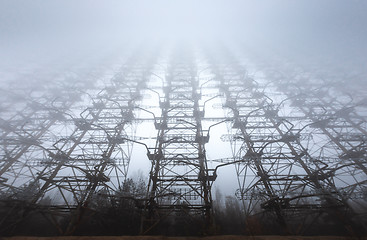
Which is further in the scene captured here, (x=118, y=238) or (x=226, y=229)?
(x=226, y=229)

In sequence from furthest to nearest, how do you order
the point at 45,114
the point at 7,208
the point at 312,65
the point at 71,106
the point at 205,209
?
the point at 312,65 < the point at 71,106 < the point at 45,114 < the point at 205,209 < the point at 7,208

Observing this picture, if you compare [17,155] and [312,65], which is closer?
[17,155]

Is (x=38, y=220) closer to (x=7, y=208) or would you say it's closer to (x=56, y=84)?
(x=7, y=208)

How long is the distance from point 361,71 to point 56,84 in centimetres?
5876

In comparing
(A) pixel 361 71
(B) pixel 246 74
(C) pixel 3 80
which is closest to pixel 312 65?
(A) pixel 361 71

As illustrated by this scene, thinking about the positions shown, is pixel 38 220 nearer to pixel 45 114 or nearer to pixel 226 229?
pixel 226 229

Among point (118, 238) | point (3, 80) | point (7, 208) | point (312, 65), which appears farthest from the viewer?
point (312, 65)

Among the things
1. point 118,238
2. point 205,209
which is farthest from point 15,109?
point 205,209

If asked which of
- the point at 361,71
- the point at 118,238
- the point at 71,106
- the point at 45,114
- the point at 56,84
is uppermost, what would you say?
the point at 361,71

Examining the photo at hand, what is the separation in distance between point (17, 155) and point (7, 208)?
6.87 m

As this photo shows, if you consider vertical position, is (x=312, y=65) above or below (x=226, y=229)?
above

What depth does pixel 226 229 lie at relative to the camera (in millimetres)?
11688

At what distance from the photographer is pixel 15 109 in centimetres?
2223

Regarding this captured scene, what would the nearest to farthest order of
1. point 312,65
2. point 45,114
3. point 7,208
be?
1. point 7,208
2. point 45,114
3. point 312,65
